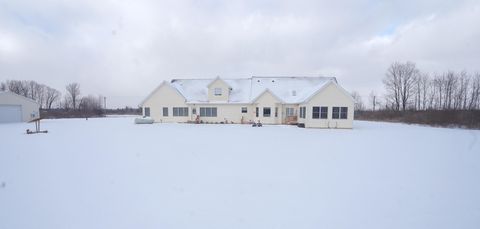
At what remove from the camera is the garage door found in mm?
24880

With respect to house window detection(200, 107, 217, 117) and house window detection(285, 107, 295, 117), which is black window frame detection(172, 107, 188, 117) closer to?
house window detection(200, 107, 217, 117)

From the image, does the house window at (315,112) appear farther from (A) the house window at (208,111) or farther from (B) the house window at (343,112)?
(A) the house window at (208,111)

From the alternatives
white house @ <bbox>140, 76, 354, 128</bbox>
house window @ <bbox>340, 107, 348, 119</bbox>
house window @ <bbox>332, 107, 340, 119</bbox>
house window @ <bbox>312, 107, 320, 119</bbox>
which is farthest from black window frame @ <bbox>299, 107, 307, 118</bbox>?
house window @ <bbox>340, 107, 348, 119</bbox>

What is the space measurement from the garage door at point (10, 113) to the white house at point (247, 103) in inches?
652

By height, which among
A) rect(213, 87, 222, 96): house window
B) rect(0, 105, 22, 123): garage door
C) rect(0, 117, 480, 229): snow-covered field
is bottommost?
rect(0, 117, 480, 229): snow-covered field

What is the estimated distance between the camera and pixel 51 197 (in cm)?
422

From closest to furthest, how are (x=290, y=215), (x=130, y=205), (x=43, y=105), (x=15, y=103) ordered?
(x=290, y=215) → (x=130, y=205) → (x=15, y=103) → (x=43, y=105)

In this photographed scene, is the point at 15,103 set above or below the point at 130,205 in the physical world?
above

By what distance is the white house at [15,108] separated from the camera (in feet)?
81.6

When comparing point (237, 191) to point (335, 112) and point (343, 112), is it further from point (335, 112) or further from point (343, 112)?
point (343, 112)

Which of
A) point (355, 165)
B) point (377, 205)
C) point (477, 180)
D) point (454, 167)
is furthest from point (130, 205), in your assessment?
point (454, 167)

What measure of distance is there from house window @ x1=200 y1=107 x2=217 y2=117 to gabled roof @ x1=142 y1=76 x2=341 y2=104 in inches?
40.3

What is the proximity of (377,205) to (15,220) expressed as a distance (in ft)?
21.6

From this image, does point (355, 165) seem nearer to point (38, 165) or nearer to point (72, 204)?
point (72, 204)
